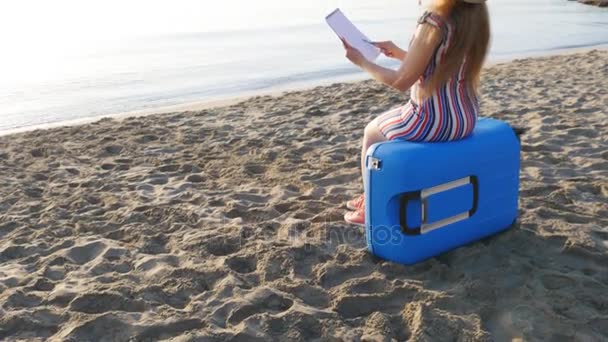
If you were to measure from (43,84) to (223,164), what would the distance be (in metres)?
6.11

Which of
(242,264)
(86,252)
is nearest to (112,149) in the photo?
(86,252)

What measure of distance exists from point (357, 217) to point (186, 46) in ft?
34.7

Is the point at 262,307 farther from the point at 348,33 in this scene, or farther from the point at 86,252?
the point at 348,33

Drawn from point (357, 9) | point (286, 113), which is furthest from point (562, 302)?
point (357, 9)

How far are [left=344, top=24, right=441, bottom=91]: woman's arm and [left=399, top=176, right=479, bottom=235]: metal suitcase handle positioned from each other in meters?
0.52

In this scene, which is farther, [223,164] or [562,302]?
[223,164]

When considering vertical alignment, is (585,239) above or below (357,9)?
below

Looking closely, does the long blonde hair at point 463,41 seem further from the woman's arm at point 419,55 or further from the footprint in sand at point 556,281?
the footprint in sand at point 556,281

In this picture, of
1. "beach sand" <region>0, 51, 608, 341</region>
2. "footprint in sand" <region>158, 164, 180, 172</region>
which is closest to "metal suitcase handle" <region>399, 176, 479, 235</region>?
"beach sand" <region>0, 51, 608, 341</region>

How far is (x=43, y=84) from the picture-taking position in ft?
32.5

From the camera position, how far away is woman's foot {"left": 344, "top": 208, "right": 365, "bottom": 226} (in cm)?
358

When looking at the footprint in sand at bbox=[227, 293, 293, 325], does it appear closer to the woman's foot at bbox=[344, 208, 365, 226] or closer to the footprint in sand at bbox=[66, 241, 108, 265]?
the woman's foot at bbox=[344, 208, 365, 226]

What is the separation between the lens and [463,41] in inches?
117

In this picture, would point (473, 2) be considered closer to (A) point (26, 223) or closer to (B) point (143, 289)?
(B) point (143, 289)
